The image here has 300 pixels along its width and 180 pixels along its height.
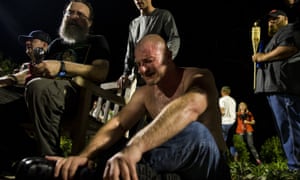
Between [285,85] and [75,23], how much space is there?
71.8 inches

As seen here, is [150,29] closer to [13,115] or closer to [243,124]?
[13,115]

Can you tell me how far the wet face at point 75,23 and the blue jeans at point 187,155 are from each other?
6.08ft

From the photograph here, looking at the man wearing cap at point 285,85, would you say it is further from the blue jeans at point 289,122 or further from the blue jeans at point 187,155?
the blue jeans at point 187,155

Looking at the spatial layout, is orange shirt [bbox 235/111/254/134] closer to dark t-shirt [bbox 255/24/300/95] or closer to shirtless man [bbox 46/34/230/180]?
dark t-shirt [bbox 255/24/300/95]

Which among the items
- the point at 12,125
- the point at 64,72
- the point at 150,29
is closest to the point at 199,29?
the point at 150,29

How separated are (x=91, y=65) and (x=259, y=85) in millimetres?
1601

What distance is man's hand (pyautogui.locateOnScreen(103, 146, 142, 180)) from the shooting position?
113 cm

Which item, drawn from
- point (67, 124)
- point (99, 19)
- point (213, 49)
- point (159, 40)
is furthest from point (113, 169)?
point (213, 49)

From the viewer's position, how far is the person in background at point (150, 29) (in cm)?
305

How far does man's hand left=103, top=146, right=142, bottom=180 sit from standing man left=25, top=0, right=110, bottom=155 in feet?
4.31

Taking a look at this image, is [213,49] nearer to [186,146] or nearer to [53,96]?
[53,96]

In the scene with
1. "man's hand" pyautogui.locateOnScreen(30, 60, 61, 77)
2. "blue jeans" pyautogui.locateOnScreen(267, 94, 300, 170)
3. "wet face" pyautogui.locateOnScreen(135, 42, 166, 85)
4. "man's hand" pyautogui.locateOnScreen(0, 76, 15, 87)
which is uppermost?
"wet face" pyautogui.locateOnScreen(135, 42, 166, 85)

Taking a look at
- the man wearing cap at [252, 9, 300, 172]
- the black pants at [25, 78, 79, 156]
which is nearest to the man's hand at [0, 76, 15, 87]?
the black pants at [25, 78, 79, 156]

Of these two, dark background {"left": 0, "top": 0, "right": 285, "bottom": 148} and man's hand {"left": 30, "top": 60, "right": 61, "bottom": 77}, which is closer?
man's hand {"left": 30, "top": 60, "right": 61, "bottom": 77}
